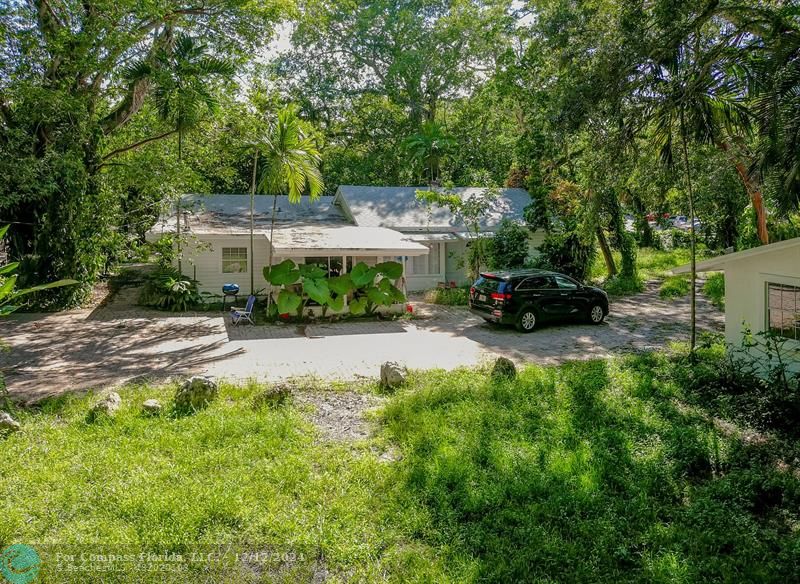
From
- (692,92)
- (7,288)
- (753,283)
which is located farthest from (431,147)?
(7,288)

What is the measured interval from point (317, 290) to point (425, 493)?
34.5 feet

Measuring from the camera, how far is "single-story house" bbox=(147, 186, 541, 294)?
57.6 ft

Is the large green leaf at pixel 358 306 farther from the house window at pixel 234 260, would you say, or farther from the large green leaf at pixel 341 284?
the house window at pixel 234 260

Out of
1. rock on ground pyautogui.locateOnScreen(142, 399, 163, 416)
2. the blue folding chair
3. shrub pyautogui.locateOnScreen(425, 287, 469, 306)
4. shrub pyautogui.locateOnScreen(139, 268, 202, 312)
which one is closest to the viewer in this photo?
rock on ground pyautogui.locateOnScreen(142, 399, 163, 416)

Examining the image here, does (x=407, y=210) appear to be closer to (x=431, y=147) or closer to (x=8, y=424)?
(x=431, y=147)

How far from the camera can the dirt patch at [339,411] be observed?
7.88 meters

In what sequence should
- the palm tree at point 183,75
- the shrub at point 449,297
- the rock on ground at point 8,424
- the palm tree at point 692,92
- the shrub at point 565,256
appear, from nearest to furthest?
the rock on ground at point 8,424 < the palm tree at point 692,92 < the palm tree at point 183,75 < the shrub at point 449,297 < the shrub at point 565,256

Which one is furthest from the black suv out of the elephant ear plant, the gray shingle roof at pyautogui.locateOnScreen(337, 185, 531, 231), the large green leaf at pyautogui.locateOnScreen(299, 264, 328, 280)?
the gray shingle roof at pyautogui.locateOnScreen(337, 185, 531, 231)

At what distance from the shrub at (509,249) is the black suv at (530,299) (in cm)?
513

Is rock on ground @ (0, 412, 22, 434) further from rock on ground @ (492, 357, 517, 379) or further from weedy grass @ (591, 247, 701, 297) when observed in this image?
weedy grass @ (591, 247, 701, 297)

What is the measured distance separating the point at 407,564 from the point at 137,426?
4777mm

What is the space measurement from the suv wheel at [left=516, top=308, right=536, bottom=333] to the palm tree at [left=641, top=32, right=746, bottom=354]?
171 inches

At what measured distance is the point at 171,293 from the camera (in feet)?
58.9

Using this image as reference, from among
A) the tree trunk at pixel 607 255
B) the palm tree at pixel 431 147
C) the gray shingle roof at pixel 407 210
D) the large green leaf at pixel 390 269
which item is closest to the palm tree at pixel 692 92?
the large green leaf at pixel 390 269
